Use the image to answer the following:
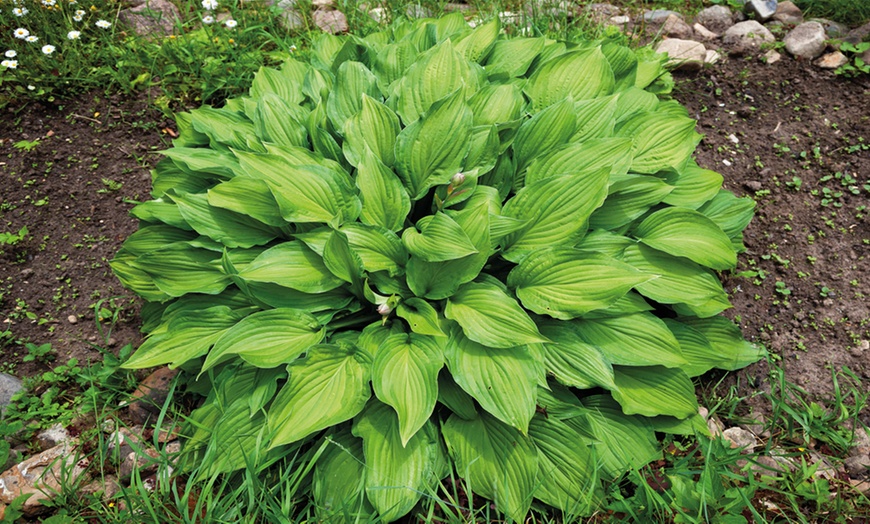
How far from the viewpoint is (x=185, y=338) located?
2.42m

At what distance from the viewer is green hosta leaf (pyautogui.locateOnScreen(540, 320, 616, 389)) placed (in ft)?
7.51

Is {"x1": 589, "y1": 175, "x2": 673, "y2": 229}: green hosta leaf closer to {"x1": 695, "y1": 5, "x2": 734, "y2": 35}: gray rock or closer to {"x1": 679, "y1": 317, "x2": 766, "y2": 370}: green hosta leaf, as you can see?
{"x1": 679, "y1": 317, "x2": 766, "y2": 370}: green hosta leaf

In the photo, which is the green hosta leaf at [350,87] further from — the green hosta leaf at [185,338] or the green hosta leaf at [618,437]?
the green hosta leaf at [618,437]

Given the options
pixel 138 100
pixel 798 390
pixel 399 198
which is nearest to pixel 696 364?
pixel 798 390

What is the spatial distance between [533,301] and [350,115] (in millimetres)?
1268

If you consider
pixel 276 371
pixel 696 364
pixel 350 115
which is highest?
pixel 350 115

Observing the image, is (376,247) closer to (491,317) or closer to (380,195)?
(380,195)

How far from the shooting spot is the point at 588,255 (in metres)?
2.30

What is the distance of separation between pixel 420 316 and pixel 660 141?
1417 mm

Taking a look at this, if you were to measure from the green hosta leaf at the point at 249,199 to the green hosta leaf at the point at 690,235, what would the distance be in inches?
61.2

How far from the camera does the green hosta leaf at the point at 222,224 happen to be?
256cm

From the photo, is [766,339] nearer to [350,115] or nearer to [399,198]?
[399,198]

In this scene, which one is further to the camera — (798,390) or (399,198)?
(798,390)

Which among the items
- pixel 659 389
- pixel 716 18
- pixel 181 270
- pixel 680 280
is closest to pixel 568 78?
pixel 680 280
